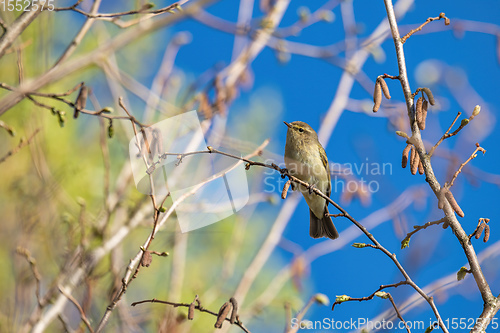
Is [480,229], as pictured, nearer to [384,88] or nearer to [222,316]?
[384,88]

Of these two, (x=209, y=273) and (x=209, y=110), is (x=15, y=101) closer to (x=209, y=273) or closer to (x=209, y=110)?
(x=209, y=110)

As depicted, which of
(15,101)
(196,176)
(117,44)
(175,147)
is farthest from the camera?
(196,176)

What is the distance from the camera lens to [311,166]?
5.76 m

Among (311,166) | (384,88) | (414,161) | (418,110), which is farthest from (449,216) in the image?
(311,166)

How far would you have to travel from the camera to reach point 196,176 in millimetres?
4957

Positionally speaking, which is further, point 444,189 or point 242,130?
point 242,130

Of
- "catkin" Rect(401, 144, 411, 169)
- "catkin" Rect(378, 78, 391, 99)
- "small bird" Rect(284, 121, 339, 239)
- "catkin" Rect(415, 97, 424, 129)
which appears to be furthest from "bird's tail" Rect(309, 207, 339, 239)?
"catkin" Rect(415, 97, 424, 129)

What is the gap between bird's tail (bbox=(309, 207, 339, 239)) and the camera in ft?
19.4

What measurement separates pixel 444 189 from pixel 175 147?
258 cm

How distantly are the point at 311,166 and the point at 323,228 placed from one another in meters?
0.76

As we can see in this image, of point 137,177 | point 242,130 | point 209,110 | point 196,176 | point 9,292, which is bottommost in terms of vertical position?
point 9,292

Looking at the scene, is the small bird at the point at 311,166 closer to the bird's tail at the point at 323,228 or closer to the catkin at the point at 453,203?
the bird's tail at the point at 323,228

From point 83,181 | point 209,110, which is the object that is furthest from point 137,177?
point 83,181

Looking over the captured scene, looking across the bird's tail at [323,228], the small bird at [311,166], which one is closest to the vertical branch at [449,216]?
the small bird at [311,166]
